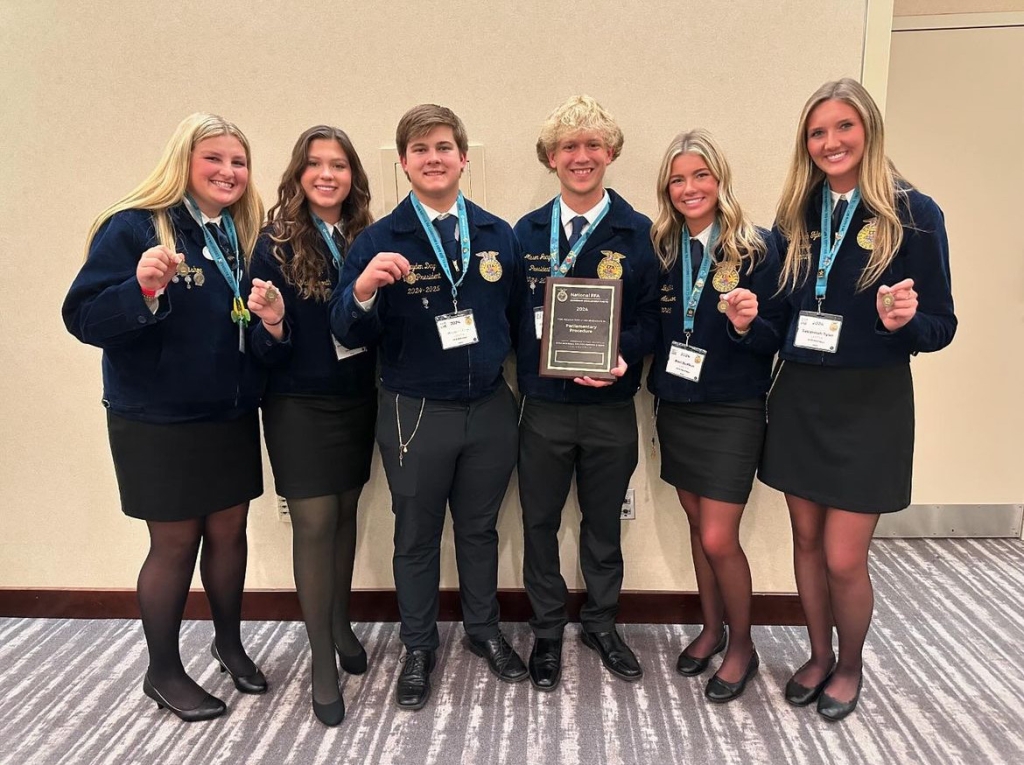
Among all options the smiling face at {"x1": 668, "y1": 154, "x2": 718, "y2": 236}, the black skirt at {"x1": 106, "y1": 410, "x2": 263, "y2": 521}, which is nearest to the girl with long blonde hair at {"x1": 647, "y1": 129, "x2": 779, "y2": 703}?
the smiling face at {"x1": 668, "y1": 154, "x2": 718, "y2": 236}

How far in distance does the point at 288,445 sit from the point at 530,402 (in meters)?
0.82

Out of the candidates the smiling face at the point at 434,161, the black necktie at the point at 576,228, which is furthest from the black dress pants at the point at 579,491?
the smiling face at the point at 434,161

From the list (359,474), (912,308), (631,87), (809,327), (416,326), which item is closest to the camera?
(912,308)

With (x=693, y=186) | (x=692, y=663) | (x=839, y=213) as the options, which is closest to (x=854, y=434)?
(x=839, y=213)

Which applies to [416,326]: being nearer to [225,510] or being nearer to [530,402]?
[530,402]

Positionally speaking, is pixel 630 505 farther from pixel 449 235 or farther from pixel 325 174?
pixel 325 174

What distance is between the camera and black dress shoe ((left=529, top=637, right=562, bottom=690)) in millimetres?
2133

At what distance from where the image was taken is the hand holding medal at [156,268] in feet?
5.17

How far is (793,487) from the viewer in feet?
6.41

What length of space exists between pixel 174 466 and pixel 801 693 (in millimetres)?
2172

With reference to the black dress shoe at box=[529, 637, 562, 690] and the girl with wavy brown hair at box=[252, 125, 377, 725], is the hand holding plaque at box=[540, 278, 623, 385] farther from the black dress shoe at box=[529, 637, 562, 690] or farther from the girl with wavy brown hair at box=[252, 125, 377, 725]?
the black dress shoe at box=[529, 637, 562, 690]

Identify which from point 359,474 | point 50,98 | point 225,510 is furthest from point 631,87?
point 50,98

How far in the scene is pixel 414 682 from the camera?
6.85 ft

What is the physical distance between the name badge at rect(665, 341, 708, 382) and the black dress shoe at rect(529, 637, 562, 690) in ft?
3.57
